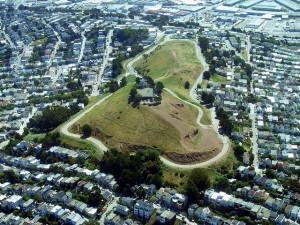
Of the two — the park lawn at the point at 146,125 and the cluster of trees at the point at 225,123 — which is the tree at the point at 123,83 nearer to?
the park lawn at the point at 146,125

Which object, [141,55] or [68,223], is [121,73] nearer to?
[141,55]

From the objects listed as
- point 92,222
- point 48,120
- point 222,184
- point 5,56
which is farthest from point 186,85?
point 5,56

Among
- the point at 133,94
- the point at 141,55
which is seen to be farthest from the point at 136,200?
the point at 141,55

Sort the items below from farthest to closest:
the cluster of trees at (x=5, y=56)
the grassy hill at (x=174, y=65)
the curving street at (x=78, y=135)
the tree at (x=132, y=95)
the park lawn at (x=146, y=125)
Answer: the cluster of trees at (x=5, y=56), the grassy hill at (x=174, y=65), the tree at (x=132, y=95), the curving street at (x=78, y=135), the park lawn at (x=146, y=125)

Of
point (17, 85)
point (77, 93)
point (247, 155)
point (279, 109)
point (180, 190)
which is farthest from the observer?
point (17, 85)

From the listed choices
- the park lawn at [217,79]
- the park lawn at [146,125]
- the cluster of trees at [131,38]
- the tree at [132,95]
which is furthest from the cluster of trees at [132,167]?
the cluster of trees at [131,38]

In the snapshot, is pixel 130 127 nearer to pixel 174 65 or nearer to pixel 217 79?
pixel 174 65
